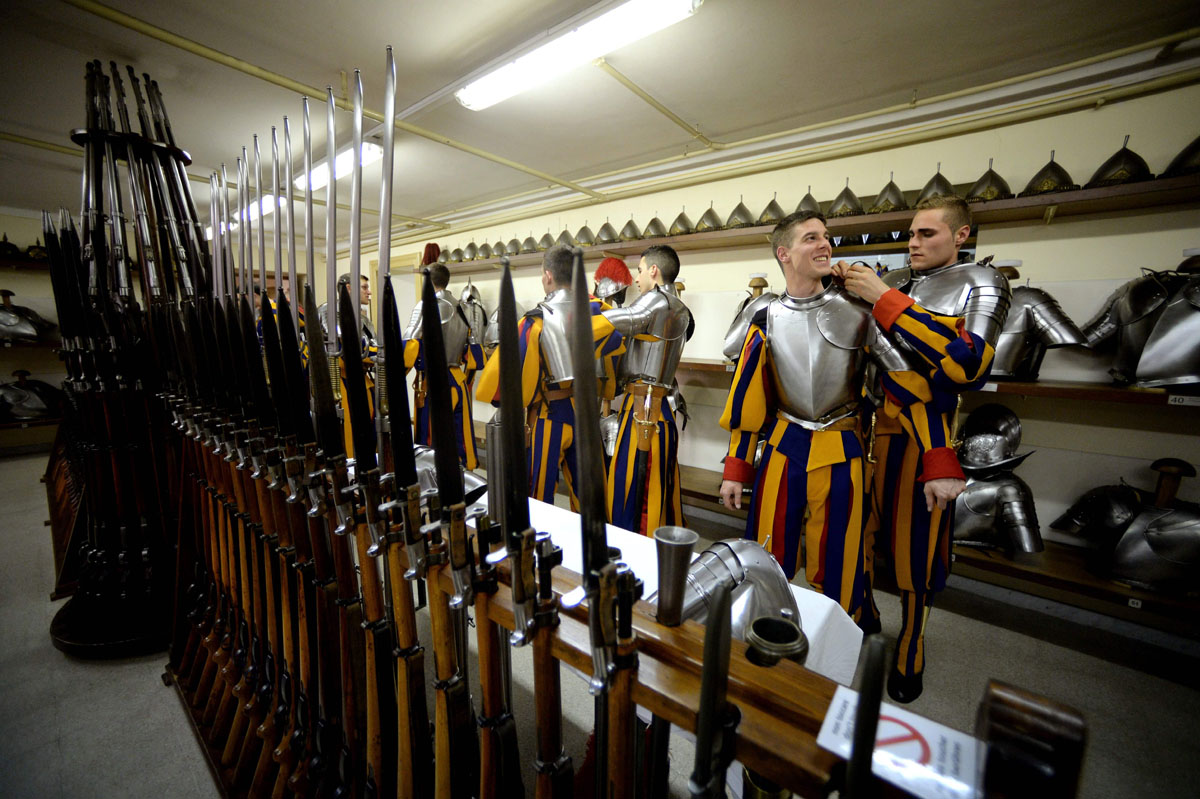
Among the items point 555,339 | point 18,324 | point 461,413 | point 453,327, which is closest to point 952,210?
point 555,339

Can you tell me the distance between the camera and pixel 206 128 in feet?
10.4

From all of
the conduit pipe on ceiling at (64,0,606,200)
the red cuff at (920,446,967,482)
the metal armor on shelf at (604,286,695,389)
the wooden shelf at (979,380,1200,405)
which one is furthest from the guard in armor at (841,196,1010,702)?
the conduit pipe on ceiling at (64,0,606,200)

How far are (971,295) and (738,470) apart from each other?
108 centimetres

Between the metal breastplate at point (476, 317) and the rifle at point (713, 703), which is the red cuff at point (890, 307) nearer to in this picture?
the rifle at point (713, 703)

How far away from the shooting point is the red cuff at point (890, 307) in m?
1.34

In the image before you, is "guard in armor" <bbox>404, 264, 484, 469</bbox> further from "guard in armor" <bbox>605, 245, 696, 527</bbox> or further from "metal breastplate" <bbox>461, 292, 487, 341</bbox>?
"guard in armor" <bbox>605, 245, 696, 527</bbox>

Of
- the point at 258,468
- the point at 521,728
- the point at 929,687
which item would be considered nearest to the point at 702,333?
the point at 929,687

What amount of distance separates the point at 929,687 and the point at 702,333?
2575 millimetres

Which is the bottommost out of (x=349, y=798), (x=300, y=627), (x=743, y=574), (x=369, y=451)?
(x=349, y=798)

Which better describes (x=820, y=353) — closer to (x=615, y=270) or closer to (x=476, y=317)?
(x=615, y=270)

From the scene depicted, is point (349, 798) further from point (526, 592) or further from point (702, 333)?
point (702, 333)

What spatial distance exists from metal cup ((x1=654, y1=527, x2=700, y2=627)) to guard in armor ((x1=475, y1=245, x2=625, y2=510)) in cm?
150

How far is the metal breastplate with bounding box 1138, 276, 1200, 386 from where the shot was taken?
171 cm

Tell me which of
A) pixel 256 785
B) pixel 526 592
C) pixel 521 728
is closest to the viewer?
pixel 526 592
